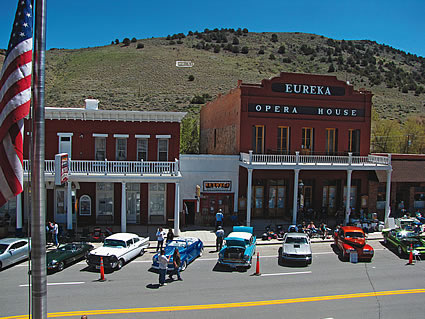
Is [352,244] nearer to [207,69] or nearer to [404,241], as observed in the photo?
[404,241]

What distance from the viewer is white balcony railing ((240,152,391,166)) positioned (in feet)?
82.8

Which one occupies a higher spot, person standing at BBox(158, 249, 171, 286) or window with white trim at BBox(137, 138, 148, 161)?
window with white trim at BBox(137, 138, 148, 161)

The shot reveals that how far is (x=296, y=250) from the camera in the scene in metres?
18.3

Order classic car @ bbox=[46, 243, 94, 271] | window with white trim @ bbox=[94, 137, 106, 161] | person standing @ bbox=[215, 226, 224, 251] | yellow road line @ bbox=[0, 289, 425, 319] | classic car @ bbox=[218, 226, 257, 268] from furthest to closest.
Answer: window with white trim @ bbox=[94, 137, 106, 161] < person standing @ bbox=[215, 226, 224, 251] < classic car @ bbox=[218, 226, 257, 268] < classic car @ bbox=[46, 243, 94, 271] < yellow road line @ bbox=[0, 289, 425, 319]

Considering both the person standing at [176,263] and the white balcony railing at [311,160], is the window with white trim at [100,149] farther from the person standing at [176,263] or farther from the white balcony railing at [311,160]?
the person standing at [176,263]

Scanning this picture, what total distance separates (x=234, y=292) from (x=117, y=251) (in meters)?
6.07

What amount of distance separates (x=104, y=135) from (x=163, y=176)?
5.24m

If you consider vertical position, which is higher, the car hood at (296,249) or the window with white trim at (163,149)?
the window with white trim at (163,149)

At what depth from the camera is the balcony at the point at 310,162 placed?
25.0 meters

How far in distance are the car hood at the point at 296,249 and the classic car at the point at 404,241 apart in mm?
5714

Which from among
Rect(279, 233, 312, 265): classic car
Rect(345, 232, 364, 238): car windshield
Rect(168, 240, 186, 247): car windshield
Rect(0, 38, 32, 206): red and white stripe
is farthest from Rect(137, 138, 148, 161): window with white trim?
Rect(0, 38, 32, 206): red and white stripe

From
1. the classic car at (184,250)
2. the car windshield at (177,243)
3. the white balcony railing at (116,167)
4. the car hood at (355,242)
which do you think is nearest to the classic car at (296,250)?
the car hood at (355,242)

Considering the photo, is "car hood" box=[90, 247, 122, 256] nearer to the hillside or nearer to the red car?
the red car

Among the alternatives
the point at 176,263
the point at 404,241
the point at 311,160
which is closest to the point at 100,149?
the point at 176,263
